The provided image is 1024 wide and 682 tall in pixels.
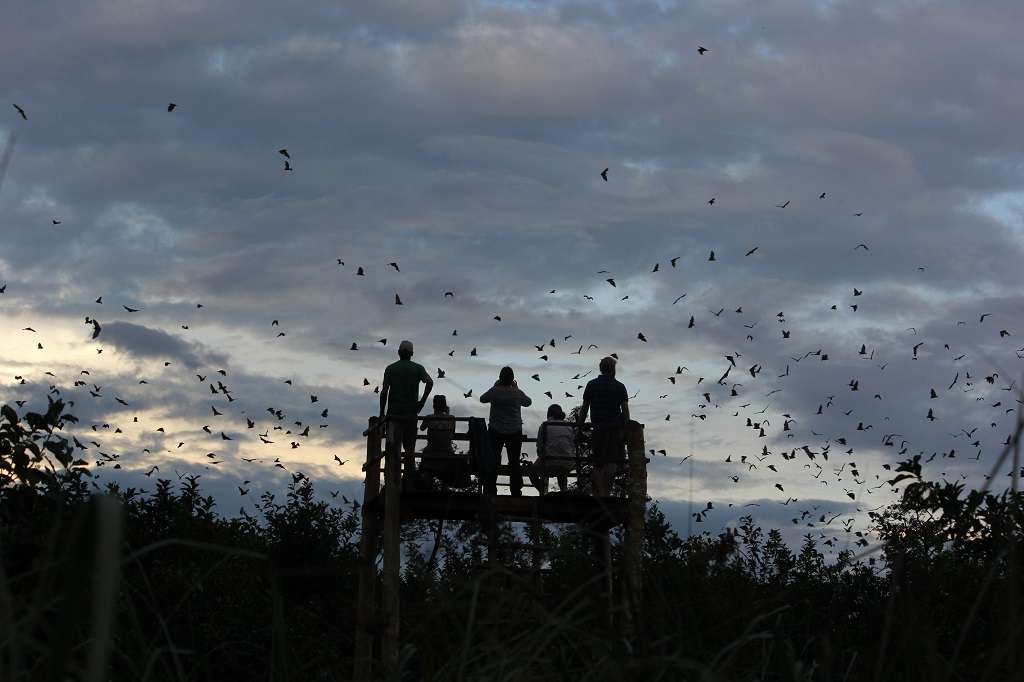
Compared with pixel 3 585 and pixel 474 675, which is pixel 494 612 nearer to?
pixel 474 675

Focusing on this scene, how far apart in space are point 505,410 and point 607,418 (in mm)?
1085

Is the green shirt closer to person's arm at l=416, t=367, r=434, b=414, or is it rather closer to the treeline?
person's arm at l=416, t=367, r=434, b=414

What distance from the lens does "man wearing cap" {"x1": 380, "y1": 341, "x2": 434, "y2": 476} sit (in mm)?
13500

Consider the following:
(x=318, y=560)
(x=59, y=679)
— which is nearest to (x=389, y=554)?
(x=59, y=679)

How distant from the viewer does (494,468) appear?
1379cm

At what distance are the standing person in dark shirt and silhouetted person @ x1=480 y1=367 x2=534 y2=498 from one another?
26.3 inches

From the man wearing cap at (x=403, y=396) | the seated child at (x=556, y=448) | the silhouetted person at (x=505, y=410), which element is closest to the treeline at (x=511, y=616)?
the man wearing cap at (x=403, y=396)

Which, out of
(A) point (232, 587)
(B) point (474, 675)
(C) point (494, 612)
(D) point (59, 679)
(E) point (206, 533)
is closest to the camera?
(D) point (59, 679)

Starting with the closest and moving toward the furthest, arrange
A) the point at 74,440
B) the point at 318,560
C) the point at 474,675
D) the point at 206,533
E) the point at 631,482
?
the point at 474,675 < the point at 74,440 < the point at 631,482 < the point at 206,533 < the point at 318,560

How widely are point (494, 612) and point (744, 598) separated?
2.42 ft

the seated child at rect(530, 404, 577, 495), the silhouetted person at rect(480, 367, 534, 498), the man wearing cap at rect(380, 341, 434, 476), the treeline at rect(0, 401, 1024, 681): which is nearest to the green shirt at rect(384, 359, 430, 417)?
the man wearing cap at rect(380, 341, 434, 476)

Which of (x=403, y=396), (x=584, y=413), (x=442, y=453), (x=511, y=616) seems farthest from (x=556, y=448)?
(x=511, y=616)

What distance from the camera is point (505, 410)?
13609mm

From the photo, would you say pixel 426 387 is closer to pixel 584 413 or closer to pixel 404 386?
pixel 404 386
